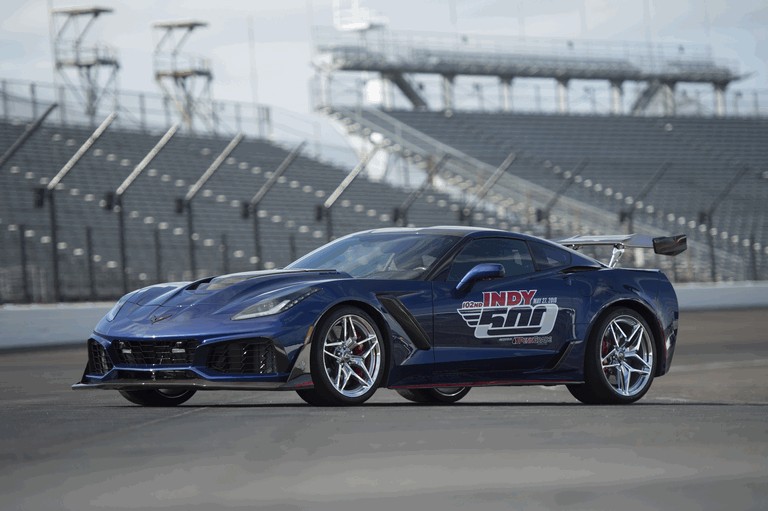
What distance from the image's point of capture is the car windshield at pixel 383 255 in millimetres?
8852

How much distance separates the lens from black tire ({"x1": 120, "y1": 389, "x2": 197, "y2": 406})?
913 cm

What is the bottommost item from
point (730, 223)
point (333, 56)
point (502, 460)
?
point (730, 223)

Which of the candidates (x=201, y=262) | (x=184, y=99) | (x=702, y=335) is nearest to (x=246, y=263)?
(x=201, y=262)

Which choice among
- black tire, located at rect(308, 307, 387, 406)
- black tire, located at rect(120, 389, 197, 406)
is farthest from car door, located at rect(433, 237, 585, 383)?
black tire, located at rect(120, 389, 197, 406)

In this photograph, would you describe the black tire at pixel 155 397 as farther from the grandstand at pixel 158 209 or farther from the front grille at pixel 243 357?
the grandstand at pixel 158 209

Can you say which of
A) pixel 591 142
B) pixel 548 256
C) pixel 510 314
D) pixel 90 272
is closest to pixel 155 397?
pixel 510 314

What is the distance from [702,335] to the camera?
2027cm

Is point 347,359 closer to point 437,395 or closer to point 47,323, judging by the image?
point 437,395

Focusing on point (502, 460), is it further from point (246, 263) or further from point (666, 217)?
point (666, 217)

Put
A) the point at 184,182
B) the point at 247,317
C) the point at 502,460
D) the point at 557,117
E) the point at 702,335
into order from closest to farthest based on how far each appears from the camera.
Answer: the point at 502,460 < the point at 247,317 < the point at 702,335 < the point at 184,182 < the point at 557,117

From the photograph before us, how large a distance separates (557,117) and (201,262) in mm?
26815

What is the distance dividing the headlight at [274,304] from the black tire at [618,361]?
86.8 inches

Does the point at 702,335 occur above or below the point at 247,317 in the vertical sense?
below

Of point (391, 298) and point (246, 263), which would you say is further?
point (246, 263)
